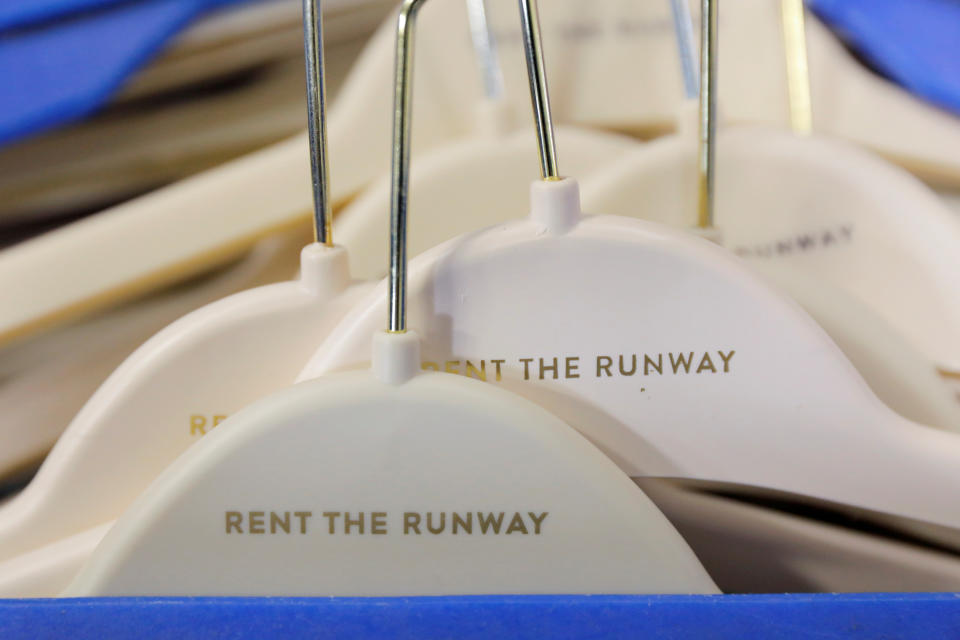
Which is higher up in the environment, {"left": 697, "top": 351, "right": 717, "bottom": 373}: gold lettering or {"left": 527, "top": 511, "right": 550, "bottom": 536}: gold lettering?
{"left": 697, "top": 351, "right": 717, "bottom": 373}: gold lettering

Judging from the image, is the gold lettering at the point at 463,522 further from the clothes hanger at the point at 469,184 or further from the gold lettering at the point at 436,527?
the clothes hanger at the point at 469,184

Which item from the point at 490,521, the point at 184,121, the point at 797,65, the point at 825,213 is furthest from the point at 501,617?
the point at 184,121

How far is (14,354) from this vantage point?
0.67 meters

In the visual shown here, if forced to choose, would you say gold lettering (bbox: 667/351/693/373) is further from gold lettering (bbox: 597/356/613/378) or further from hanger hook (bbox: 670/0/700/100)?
hanger hook (bbox: 670/0/700/100)

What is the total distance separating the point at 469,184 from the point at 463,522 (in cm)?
32

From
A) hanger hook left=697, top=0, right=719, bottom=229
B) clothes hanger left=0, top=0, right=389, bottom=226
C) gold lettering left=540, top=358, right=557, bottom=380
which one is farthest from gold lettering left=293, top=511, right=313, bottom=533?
clothes hanger left=0, top=0, right=389, bottom=226

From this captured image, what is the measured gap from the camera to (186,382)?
39 centimetres

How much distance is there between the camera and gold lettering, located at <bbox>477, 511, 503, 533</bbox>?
1.04 feet

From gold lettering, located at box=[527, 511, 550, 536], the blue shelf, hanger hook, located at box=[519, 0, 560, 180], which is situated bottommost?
the blue shelf

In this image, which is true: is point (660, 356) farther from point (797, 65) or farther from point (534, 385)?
point (797, 65)

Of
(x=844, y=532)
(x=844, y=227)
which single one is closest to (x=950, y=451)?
(x=844, y=532)

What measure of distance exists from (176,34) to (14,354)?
0.28 metres

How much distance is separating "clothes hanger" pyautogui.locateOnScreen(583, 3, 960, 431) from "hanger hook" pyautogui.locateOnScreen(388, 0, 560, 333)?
17cm

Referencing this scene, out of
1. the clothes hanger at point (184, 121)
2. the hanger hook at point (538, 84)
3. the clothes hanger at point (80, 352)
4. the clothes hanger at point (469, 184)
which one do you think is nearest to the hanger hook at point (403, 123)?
the hanger hook at point (538, 84)
